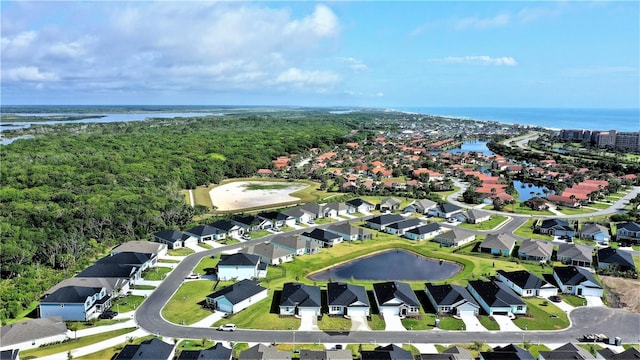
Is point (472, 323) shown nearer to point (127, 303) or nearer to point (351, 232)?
point (351, 232)

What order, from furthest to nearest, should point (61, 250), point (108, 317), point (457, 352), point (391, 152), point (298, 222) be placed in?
point (391, 152) < point (298, 222) < point (61, 250) < point (108, 317) < point (457, 352)

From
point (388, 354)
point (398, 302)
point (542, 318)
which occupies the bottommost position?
point (542, 318)

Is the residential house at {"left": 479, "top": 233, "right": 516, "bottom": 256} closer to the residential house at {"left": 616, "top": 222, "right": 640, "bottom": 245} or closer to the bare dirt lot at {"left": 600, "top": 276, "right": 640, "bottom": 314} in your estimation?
the bare dirt lot at {"left": 600, "top": 276, "right": 640, "bottom": 314}

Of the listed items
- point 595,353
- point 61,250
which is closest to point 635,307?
point 595,353

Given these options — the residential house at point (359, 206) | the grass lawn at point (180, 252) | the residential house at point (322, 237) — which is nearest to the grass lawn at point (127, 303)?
the grass lawn at point (180, 252)

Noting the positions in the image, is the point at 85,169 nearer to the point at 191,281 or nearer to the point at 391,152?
the point at 191,281

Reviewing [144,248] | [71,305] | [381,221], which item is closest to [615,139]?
[381,221]

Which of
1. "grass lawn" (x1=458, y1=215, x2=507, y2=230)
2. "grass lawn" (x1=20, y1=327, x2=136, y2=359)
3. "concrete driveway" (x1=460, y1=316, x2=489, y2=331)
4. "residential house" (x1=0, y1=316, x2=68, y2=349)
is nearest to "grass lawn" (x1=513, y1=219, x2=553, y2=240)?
"grass lawn" (x1=458, y1=215, x2=507, y2=230)
